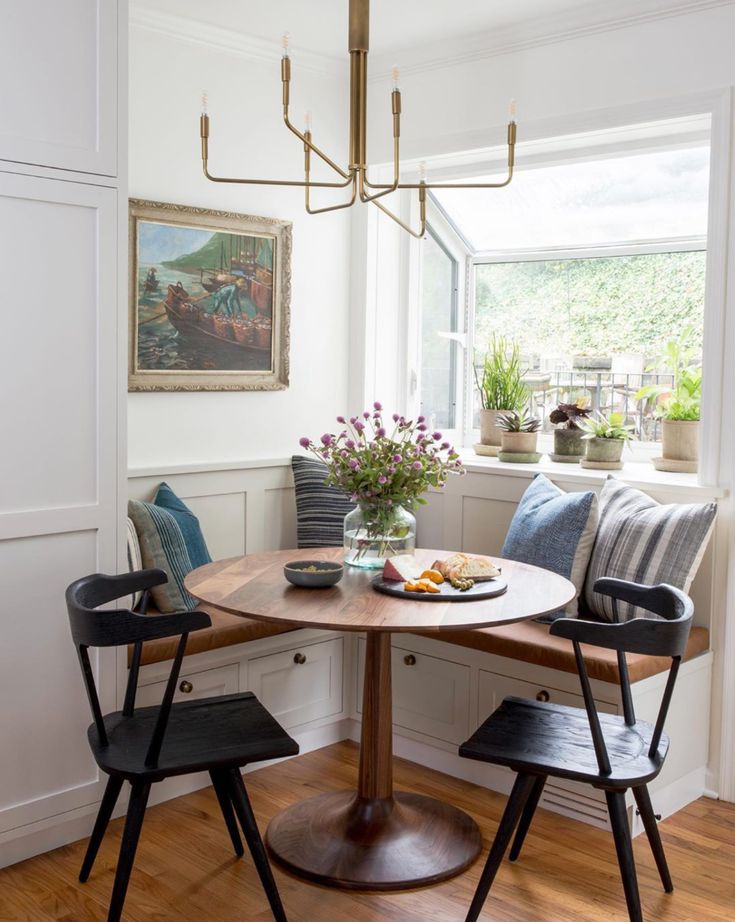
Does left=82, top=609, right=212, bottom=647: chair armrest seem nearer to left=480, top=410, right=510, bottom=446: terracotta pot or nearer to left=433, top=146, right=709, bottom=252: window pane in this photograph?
left=480, top=410, right=510, bottom=446: terracotta pot

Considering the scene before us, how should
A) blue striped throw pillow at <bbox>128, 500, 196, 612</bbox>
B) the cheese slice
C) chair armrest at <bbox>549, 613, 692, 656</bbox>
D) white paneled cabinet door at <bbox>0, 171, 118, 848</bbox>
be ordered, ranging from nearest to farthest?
1. chair armrest at <bbox>549, 613, 692, 656</bbox>
2. white paneled cabinet door at <bbox>0, 171, 118, 848</bbox>
3. the cheese slice
4. blue striped throw pillow at <bbox>128, 500, 196, 612</bbox>

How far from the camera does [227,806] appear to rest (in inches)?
104

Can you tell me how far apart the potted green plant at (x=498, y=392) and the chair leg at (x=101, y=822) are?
7.43 ft

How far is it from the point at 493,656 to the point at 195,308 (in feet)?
5.46

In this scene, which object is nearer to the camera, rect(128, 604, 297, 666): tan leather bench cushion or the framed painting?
rect(128, 604, 297, 666): tan leather bench cushion

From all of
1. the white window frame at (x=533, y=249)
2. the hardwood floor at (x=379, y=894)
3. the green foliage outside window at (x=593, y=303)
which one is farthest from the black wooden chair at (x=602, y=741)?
the green foliage outside window at (x=593, y=303)

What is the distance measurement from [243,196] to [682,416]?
1.87m

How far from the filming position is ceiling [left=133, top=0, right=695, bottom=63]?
11.1 feet

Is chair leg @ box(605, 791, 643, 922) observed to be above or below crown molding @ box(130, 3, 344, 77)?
below

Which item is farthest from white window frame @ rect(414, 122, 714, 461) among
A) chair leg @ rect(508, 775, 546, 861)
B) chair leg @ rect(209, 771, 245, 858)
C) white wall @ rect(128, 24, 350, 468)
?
chair leg @ rect(209, 771, 245, 858)

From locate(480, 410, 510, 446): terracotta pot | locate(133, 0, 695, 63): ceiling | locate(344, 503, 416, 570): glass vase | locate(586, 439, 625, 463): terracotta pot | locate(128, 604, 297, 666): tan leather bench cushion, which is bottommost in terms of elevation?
locate(128, 604, 297, 666): tan leather bench cushion

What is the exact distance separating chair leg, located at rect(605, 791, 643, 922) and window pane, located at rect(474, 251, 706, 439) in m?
1.91

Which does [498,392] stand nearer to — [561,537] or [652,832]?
[561,537]

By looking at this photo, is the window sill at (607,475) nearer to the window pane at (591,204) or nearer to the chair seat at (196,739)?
the window pane at (591,204)
